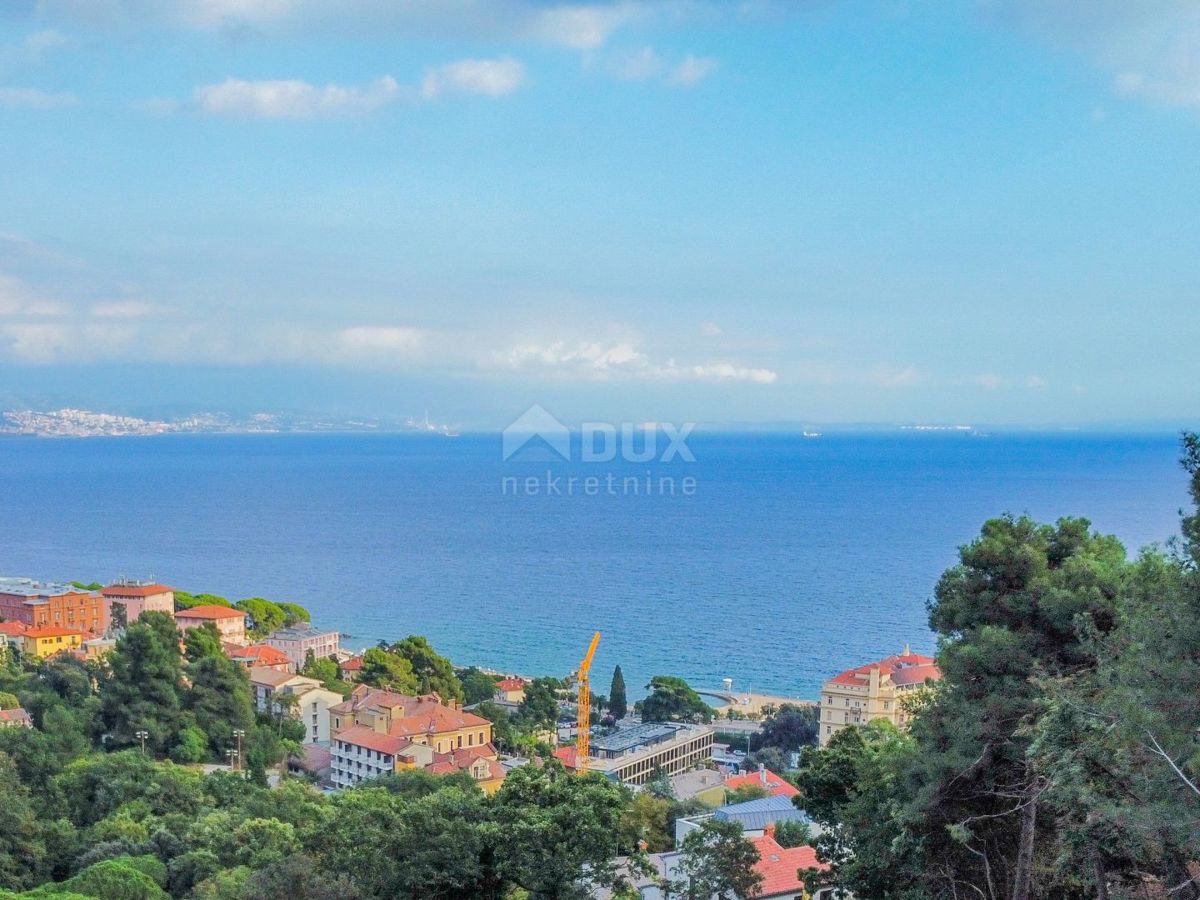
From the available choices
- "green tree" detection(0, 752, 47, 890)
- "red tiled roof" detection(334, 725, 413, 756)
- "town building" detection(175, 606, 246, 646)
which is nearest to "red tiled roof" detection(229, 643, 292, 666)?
"town building" detection(175, 606, 246, 646)

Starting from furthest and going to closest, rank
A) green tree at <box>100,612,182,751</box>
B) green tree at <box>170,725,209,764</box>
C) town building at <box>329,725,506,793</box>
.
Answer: green tree at <box>100,612,182,751</box> < green tree at <box>170,725,209,764</box> < town building at <box>329,725,506,793</box>

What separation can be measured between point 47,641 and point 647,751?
2361 centimetres

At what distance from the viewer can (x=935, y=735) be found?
8.19 m

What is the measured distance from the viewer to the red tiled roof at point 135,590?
140 feet

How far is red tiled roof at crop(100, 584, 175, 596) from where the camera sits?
42.6 m

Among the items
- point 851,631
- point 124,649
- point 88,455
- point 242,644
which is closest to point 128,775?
point 124,649

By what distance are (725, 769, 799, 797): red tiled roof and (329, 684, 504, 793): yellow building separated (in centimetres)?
561

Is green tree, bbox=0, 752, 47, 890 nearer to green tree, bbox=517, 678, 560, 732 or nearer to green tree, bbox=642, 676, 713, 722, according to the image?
green tree, bbox=517, 678, 560, 732

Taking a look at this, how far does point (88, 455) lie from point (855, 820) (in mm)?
193161

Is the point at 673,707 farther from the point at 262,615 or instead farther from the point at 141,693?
the point at 262,615

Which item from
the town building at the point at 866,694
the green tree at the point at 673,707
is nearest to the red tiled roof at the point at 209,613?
the green tree at the point at 673,707

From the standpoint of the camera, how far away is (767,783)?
74.9 ft

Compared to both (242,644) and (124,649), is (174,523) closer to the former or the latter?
(242,644)

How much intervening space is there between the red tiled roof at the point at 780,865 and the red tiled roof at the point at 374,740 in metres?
11.6
